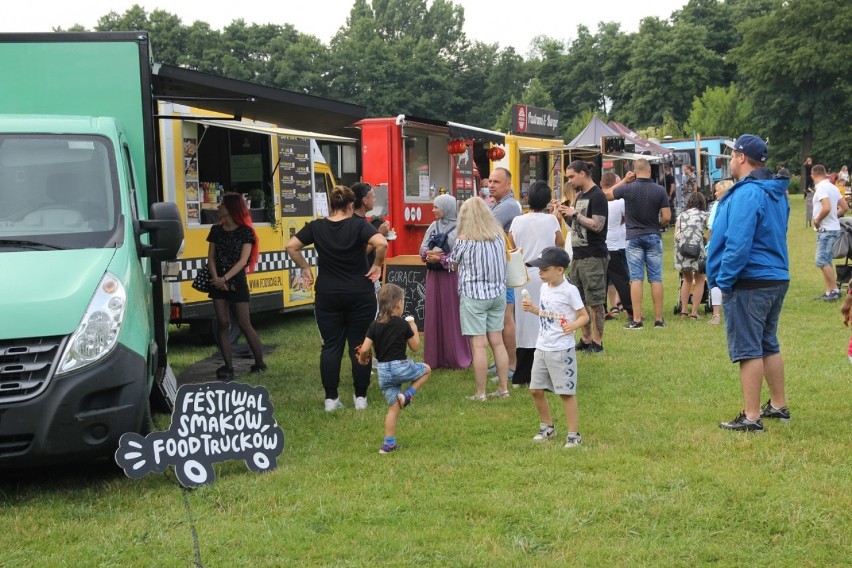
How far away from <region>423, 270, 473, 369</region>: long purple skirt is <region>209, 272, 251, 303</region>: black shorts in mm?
1845

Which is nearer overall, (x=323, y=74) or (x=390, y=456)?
(x=390, y=456)

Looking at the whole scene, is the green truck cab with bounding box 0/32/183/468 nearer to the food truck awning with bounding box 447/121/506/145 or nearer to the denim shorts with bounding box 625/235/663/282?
the denim shorts with bounding box 625/235/663/282

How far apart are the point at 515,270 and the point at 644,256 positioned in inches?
153

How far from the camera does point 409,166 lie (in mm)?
13961

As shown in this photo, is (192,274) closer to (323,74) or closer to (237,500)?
(237,500)

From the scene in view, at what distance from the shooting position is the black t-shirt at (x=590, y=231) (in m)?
10.2

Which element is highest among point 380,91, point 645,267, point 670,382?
point 380,91

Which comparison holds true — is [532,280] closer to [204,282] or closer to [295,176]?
[204,282]

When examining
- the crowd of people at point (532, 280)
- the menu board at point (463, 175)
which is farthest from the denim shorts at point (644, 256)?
the menu board at point (463, 175)

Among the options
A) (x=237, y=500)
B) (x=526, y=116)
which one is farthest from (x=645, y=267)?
(x=526, y=116)

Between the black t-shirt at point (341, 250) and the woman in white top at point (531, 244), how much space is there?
174 centimetres

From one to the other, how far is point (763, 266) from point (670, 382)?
231 cm

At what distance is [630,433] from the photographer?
271 inches

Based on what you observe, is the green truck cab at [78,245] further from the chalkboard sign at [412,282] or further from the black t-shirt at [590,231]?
the black t-shirt at [590,231]
